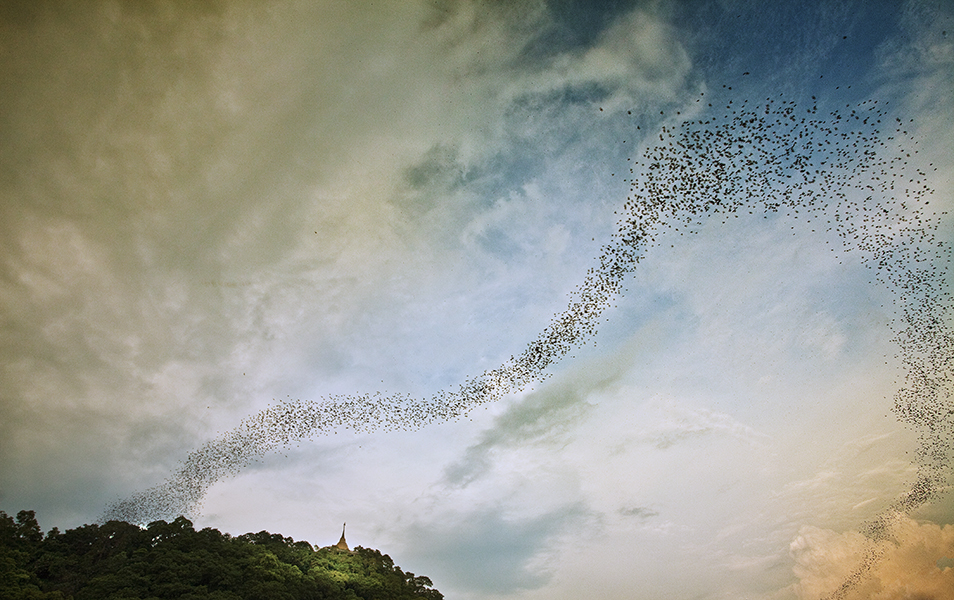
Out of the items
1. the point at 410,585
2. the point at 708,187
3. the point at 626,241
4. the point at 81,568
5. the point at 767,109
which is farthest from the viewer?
the point at 410,585

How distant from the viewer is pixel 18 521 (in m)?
30.4

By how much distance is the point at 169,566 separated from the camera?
91.4 ft

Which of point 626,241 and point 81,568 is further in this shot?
point 81,568

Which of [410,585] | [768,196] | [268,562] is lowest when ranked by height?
[410,585]

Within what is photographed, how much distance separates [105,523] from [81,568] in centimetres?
448

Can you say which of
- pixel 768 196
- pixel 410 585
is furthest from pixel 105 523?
pixel 768 196

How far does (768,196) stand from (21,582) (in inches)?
1635

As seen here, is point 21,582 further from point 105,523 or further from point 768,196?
point 768,196

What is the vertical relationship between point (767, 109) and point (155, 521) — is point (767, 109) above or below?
above

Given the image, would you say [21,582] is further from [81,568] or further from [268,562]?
[268,562]

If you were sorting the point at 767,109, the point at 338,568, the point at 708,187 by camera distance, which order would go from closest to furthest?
the point at 767,109, the point at 708,187, the point at 338,568

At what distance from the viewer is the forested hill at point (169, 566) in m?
26.0

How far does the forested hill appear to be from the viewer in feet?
85.1

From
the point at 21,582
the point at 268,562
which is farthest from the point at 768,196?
the point at 21,582
